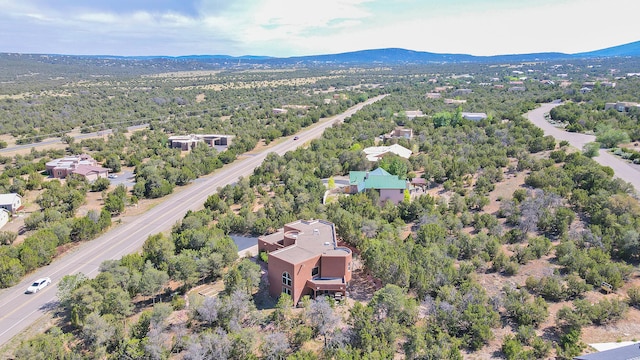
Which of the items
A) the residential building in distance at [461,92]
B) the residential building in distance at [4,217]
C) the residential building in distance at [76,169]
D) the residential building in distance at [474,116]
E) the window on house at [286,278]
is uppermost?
the residential building in distance at [461,92]

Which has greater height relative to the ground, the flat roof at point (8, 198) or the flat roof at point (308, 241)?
the flat roof at point (308, 241)

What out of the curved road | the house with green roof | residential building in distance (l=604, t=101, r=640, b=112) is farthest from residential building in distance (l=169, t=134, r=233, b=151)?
residential building in distance (l=604, t=101, r=640, b=112)

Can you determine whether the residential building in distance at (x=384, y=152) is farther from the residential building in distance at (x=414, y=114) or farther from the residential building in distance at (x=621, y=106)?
the residential building in distance at (x=621, y=106)

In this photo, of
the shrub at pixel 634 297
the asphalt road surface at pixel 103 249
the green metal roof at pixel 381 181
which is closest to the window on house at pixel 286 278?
the asphalt road surface at pixel 103 249

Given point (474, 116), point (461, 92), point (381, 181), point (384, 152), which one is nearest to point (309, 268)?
point (381, 181)

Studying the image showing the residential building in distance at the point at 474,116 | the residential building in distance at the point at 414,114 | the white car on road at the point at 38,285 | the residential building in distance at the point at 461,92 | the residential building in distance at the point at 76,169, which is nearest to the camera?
the white car on road at the point at 38,285

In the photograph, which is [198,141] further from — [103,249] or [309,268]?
[309,268]
